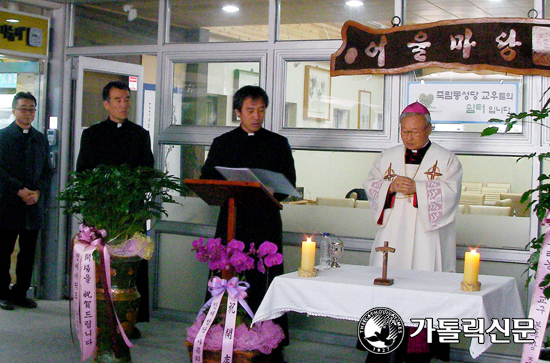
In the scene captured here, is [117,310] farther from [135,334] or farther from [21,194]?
[21,194]

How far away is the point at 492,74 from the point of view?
417 centimetres

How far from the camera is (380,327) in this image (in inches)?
109

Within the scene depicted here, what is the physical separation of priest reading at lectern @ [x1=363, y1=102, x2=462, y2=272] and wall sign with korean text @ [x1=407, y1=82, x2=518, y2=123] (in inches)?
18.7

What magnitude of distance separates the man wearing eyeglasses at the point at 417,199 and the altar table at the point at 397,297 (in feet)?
1.91

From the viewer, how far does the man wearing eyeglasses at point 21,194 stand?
5.21 m

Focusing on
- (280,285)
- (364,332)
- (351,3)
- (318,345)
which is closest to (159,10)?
(351,3)

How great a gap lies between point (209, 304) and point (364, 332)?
1.05 meters

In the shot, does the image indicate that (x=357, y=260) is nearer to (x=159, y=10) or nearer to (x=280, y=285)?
(x=280, y=285)

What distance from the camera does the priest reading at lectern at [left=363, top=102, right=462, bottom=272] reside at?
3.68 metres

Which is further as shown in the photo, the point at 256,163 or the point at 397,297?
the point at 256,163

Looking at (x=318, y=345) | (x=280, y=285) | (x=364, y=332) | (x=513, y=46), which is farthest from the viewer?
(x=318, y=345)

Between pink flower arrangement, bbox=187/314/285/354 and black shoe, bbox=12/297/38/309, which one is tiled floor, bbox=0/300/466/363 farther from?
pink flower arrangement, bbox=187/314/285/354

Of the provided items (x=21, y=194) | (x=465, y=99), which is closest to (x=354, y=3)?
(x=465, y=99)

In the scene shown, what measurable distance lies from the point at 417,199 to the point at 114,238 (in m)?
1.65
